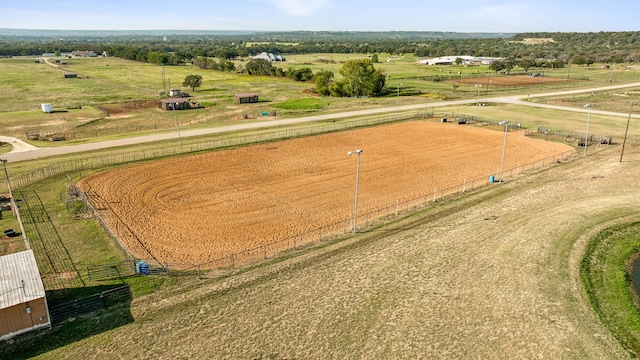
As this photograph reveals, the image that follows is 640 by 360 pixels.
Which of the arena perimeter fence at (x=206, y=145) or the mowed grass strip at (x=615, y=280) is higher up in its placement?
the arena perimeter fence at (x=206, y=145)

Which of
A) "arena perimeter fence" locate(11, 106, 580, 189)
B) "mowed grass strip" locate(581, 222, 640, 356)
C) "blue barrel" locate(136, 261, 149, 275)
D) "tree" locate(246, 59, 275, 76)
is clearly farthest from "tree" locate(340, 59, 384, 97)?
"blue barrel" locate(136, 261, 149, 275)

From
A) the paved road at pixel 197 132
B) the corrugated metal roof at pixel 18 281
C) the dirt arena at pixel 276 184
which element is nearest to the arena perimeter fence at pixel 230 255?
the dirt arena at pixel 276 184

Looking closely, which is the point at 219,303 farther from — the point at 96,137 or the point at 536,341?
the point at 96,137

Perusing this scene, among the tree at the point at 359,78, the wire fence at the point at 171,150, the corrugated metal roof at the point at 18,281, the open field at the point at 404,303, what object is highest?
the tree at the point at 359,78

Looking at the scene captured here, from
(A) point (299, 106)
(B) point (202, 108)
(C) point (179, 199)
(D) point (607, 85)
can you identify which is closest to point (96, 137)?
(B) point (202, 108)

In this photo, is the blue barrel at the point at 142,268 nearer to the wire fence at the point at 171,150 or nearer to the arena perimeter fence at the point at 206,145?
the arena perimeter fence at the point at 206,145

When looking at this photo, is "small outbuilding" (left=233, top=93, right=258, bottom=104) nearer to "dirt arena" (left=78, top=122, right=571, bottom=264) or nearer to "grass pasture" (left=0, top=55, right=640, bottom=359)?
"dirt arena" (left=78, top=122, right=571, bottom=264)

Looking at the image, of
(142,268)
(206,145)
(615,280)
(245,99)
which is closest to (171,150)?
(206,145)
